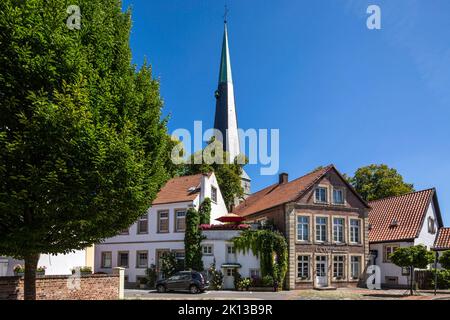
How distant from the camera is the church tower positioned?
84562 mm

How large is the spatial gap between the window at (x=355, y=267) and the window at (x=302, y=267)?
4623 mm

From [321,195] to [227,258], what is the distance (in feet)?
32.2

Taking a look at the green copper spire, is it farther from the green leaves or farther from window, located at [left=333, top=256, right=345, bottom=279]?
the green leaves

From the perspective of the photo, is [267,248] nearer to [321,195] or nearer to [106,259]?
[321,195]

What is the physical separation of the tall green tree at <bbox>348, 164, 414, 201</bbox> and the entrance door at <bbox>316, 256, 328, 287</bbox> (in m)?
20.8

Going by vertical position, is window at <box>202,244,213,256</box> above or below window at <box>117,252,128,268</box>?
above

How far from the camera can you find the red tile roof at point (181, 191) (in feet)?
123

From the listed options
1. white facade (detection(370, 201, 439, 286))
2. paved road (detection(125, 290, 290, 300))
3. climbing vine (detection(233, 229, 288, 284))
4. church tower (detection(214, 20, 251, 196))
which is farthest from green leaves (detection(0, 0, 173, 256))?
church tower (detection(214, 20, 251, 196))

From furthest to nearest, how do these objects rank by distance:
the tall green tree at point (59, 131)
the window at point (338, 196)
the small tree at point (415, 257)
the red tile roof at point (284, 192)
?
the window at point (338, 196) < the red tile roof at point (284, 192) < the small tree at point (415, 257) < the tall green tree at point (59, 131)

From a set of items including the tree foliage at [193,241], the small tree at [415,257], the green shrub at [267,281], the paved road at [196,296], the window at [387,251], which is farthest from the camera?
the window at [387,251]

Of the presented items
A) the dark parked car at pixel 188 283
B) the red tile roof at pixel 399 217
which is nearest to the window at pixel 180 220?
the dark parked car at pixel 188 283

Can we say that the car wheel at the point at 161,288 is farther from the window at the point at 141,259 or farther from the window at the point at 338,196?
the window at the point at 338,196

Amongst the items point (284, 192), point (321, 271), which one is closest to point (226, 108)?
point (284, 192)
